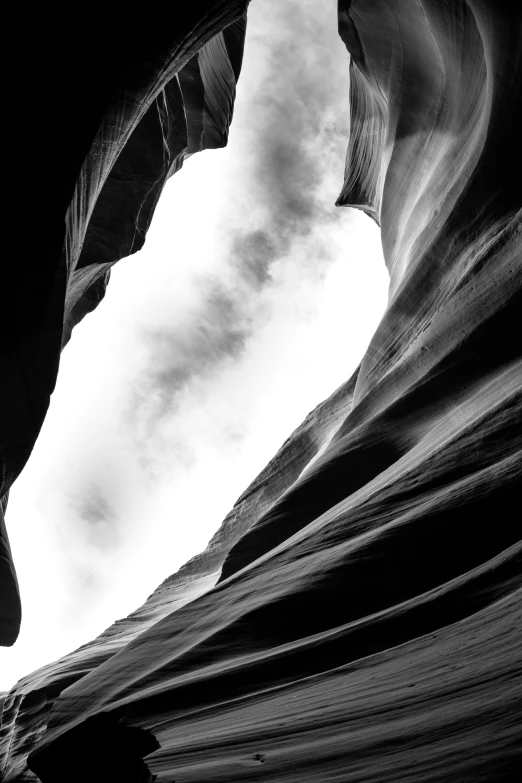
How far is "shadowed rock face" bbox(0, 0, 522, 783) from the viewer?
2271 millimetres

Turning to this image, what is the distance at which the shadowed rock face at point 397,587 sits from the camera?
2.27 metres

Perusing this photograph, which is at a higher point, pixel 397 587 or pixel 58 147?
pixel 58 147

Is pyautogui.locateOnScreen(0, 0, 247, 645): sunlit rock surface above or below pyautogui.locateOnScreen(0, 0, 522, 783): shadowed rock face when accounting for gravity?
above

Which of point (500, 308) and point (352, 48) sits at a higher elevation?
point (352, 48)

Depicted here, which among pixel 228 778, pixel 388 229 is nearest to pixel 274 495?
pixel 388 229

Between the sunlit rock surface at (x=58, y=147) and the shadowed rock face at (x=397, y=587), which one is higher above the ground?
the sunlit rock surface at (x=58, y=147)

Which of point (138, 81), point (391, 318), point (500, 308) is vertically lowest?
point (500, 308)

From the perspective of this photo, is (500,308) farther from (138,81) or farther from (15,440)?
(15,440)

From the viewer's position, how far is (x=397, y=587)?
3.19m

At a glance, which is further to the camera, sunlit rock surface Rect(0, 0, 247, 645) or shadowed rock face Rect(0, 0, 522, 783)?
sunlit rock surface Rect(0, 0, 247, 645)

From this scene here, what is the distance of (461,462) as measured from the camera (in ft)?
11.9

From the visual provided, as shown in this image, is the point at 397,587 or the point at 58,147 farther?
the point at 58,147

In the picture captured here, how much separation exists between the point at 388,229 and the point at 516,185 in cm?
403

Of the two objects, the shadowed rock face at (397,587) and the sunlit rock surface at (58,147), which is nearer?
the shadowed rock face at (397,587)
